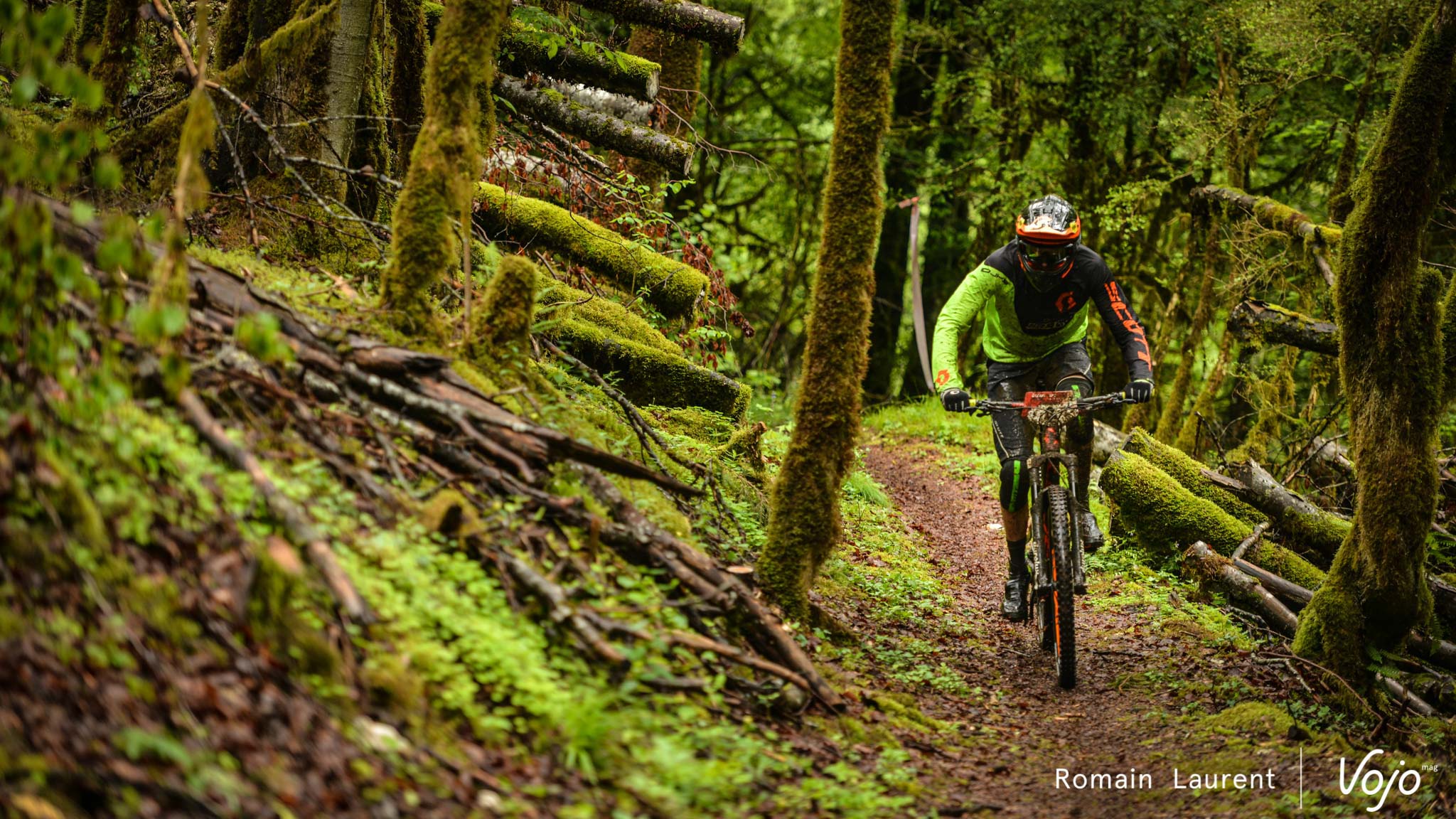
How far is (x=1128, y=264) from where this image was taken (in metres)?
17.9

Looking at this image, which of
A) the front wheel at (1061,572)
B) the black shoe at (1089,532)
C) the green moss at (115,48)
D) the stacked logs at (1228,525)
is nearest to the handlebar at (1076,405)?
the front wheel at (1061,572)

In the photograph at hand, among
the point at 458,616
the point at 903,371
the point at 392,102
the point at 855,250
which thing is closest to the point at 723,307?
the point at 392,102

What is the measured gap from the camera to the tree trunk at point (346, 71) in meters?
6.42

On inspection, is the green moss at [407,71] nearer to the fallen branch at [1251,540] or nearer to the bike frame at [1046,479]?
the bike frame at [1046,479]

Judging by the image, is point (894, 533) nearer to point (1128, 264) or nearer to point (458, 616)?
point (458, 616)

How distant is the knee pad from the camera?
676cm

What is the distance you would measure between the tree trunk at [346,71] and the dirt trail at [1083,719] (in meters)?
5.02

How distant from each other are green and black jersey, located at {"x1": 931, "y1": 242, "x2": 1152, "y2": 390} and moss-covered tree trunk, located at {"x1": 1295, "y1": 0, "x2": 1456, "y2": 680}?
1270 millimetres

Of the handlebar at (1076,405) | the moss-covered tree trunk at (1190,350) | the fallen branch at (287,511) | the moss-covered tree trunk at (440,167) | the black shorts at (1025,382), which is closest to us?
the fallen branch at (287,511)

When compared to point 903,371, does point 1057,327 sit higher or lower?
higher

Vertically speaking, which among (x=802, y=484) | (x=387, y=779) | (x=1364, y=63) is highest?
(x=1364, y=63)

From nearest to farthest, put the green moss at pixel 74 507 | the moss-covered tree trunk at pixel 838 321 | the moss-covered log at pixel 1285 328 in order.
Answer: the green moss at pixel 74 507, the moss-covered tree trunk at pixel 838 321, the moss-covered log at pixel 1285 328

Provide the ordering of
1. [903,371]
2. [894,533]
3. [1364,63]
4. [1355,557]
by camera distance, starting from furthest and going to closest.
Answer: [903,371] → [1364,63] → [894,533] → [1355,557]

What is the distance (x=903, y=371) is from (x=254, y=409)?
18.4 meters
